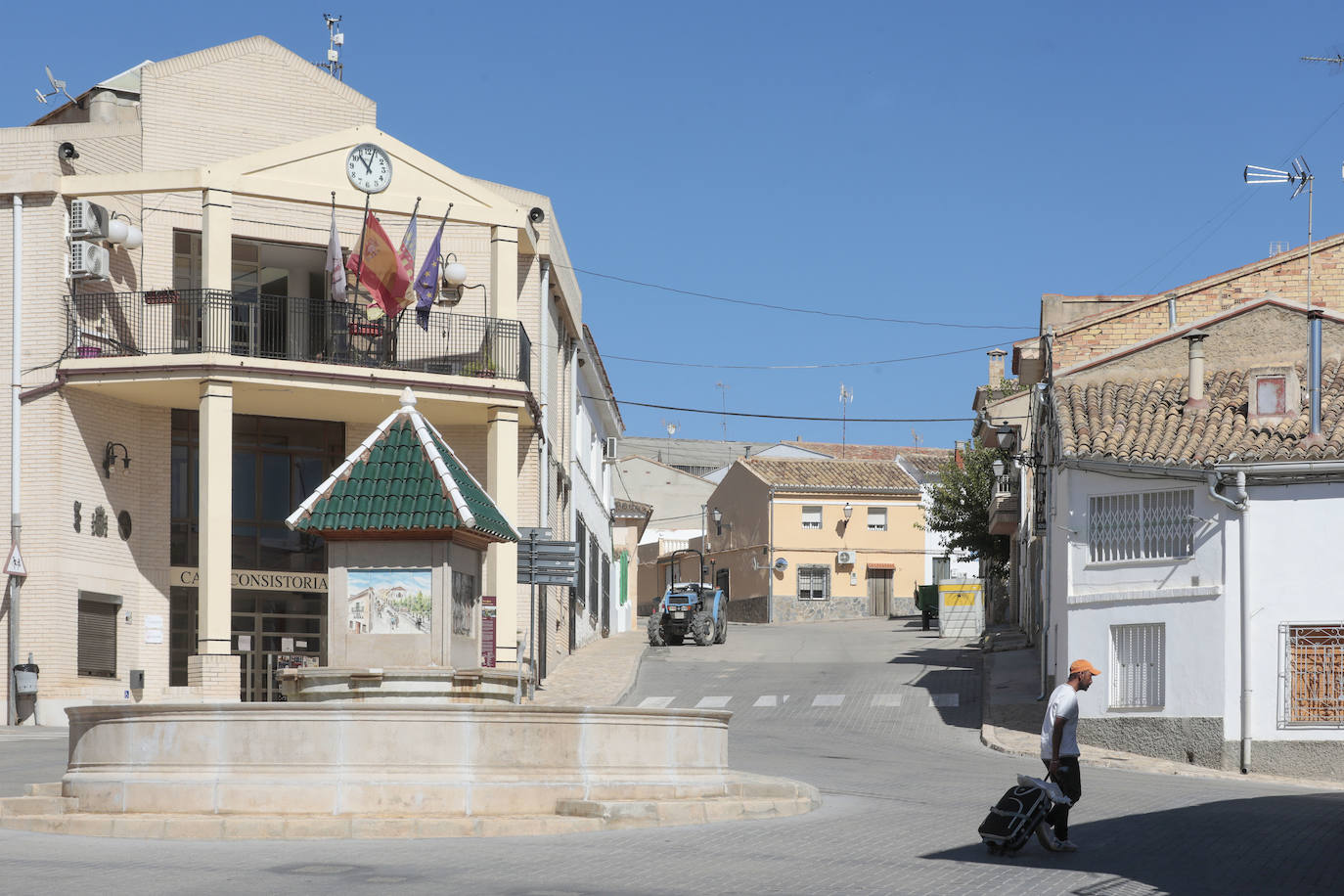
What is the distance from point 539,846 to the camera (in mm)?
→ 12156

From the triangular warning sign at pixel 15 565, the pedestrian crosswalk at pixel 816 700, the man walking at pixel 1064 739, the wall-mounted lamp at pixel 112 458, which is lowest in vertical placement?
the pedestrian crosswalk at pixel 816 700

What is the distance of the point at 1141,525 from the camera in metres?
24.6

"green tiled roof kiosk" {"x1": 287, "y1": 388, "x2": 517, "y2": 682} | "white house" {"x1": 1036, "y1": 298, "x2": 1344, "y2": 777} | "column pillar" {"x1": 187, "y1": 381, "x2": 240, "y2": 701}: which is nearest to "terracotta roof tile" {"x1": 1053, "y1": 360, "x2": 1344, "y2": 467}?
"white house" {"x1": 1036, "y1": 298, "x2": 1344, "y2": 777}

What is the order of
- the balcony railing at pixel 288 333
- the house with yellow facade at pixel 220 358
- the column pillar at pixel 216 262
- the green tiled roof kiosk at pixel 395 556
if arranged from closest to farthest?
the green tiled roof kiosk at pixel 395 556 < the house with yellow facade at pixel 220 358 < the column pillar at pixel 216 262 < the balcony railing at pixel 288 333

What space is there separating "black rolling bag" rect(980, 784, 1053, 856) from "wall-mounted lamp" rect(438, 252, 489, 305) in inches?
787

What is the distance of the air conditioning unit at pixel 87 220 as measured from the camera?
88.3 feet

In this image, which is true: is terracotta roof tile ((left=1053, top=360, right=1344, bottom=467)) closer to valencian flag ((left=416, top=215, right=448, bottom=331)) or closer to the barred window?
valencian flag ((left=416, top=215, right=448, bottom=331))

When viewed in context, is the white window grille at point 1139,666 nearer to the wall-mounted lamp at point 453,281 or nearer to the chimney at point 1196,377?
the chimney at point 1196,377

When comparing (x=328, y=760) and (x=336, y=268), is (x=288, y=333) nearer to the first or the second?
(x=336, y=268)

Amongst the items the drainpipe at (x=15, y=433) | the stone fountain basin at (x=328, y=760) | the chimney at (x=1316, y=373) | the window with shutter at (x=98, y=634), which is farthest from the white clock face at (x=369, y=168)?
the stone fountain basin at (x=328, y=760)

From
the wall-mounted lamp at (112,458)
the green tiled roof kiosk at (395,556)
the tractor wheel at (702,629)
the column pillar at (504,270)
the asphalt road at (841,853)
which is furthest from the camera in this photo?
the tractor wheel at (702,629)

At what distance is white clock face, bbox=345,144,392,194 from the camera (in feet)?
93.3

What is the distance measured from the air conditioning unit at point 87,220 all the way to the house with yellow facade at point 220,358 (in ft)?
0.14

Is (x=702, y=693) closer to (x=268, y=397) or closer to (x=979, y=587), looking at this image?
(x=268, y=397)
